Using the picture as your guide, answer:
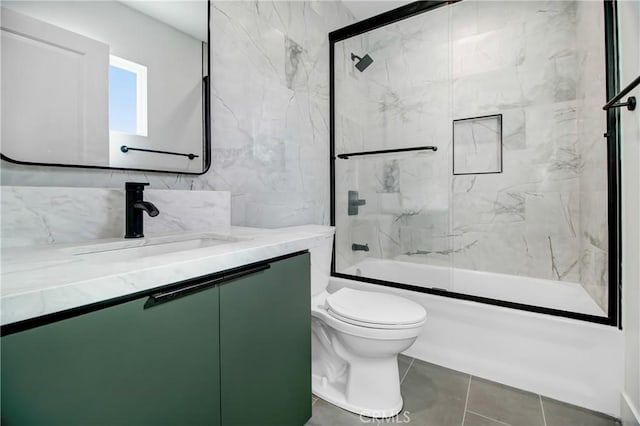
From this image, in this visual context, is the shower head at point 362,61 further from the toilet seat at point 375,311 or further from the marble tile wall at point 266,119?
the toilet seat at point 375,311

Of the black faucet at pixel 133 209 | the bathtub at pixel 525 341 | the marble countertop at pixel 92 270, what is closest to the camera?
the marble countertop at pixel 92 270

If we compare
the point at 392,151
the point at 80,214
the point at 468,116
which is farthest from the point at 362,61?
the point at 80,214

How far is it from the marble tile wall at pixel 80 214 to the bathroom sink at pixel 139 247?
14cm

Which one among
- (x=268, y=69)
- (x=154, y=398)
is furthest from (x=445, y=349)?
(x=268, y=69)

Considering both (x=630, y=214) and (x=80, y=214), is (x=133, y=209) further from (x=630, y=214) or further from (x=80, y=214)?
(x=630, y=214)

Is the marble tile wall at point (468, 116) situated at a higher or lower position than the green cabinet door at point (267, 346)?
higher

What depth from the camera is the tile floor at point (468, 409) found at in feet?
4.25

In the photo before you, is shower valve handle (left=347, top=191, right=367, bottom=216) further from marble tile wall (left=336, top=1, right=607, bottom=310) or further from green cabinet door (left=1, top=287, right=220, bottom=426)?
green cabinet door (left=1, top=287, right=220, bottom=426)

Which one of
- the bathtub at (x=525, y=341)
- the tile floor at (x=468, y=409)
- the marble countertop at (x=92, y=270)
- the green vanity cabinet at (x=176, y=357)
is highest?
the marble countertop at (x=92, y=270)

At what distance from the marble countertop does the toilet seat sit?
1.67ft

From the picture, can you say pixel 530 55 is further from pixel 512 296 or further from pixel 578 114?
pixel 512 296

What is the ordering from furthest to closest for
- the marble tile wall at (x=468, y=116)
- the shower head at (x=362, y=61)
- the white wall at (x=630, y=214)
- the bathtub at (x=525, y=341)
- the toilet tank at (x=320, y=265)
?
1. the shower head at (x=362, y=61)
2. the marble tile wall at (x=468, y=116)
3. the toilet tank at (x=320, y=265)
4. the bathtub at (x=525, y=341)
5. the white wall at (x=630, y=214)

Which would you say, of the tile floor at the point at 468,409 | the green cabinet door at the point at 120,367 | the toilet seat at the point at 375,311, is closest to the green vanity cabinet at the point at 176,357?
the green cabinet door at the point at 120,367

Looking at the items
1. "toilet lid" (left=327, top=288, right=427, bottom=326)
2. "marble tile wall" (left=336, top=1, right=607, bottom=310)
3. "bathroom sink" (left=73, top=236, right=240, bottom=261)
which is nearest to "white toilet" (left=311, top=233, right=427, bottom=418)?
"toilet lid" (left=327, top=288, right=427, bottom=326)
